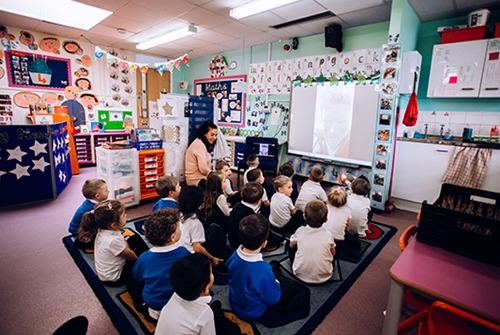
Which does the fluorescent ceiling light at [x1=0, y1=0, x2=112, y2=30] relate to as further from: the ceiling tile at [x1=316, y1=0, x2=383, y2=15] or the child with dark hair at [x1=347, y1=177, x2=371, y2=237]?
the child with dark hair at [x1=347, y1=177, x2=371, y2=237]

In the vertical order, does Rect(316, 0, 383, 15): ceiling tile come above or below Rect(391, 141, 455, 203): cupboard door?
above

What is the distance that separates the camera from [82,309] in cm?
172

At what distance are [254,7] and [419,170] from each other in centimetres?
314

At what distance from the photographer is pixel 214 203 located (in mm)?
2572

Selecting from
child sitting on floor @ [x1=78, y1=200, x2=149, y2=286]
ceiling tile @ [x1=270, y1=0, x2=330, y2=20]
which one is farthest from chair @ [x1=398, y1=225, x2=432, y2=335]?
ceiling tile @ [x1=270, y1=0, x2=330, y2=20]

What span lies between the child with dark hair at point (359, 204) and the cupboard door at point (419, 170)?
134 centimetres

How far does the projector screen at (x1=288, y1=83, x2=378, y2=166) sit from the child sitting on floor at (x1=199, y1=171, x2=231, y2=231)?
2.60m

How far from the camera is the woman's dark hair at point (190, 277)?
104cm

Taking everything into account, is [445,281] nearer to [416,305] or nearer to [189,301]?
[416,305]

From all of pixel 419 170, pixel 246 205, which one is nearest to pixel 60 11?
pixel 246 205

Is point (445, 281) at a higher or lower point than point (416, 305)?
higher

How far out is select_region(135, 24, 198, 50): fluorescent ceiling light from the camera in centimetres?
461

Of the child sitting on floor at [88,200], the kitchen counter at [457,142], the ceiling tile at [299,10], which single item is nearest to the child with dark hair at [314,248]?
the child sitting on floor at [88,200]

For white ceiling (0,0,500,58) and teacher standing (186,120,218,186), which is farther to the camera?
white ceiling (0,0,500,58)
